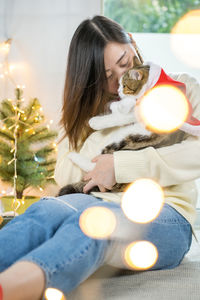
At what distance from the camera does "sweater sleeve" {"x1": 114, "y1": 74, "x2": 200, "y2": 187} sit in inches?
52.9

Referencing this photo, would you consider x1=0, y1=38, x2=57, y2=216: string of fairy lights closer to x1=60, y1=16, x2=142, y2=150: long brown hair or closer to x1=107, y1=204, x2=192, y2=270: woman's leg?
x1=60, y1=16, x2=142, y2=150: long brown hair

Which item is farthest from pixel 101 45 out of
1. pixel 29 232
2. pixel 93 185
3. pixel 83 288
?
pixel 83 288

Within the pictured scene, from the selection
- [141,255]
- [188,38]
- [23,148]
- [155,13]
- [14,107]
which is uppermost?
[155,13]

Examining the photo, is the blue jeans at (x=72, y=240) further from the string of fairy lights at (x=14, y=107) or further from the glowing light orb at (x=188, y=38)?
the glowing light orb at (x=188, y=38)

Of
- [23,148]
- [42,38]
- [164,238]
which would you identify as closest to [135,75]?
[164,238]

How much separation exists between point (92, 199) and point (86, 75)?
49cm

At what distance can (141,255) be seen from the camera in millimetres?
1199

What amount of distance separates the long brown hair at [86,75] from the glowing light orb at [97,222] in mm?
544

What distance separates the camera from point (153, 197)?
4.30 feet

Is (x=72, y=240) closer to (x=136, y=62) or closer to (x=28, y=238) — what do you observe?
(x=28, y=238)

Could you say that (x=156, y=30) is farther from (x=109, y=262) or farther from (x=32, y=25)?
(x=109, y=262)

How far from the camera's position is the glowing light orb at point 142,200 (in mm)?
1225

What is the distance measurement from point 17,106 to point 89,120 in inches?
49.2

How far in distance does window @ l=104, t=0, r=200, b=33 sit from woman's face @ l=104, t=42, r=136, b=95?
1468 millimetres
